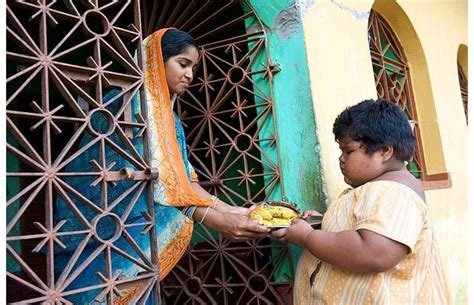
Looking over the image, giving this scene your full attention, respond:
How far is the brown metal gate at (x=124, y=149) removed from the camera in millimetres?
1614

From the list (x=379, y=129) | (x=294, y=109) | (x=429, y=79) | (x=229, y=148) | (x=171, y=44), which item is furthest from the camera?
(x=429, y=79)

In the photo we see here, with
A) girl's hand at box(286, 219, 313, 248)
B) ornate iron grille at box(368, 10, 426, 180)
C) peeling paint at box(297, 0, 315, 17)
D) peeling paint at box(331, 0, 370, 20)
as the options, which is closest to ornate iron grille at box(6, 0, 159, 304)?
girl's hand at box(286, 219, 313, 248)

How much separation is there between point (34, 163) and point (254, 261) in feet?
4.75

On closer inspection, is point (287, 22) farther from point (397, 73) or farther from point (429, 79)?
point (429, 79)

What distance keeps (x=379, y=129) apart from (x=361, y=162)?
16cm

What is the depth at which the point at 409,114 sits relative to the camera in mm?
4078

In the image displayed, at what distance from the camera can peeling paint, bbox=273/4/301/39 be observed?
264cm

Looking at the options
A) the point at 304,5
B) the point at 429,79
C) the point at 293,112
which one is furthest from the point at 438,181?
the point at 304,5

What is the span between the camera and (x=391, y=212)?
1734 mm

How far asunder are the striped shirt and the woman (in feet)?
1.25

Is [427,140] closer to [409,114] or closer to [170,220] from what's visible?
[409,114]

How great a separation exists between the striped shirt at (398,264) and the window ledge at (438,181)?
6.49ft

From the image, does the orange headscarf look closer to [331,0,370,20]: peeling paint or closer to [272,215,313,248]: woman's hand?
[272,215,313,248]: woman's hand

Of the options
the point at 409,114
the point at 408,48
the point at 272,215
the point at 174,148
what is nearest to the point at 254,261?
the point at 272,215
